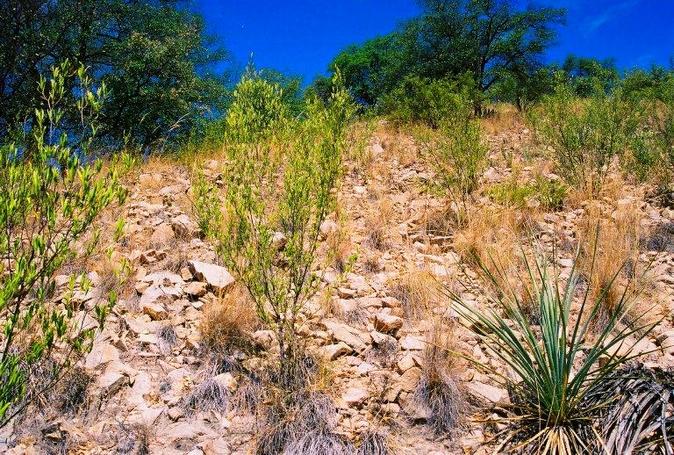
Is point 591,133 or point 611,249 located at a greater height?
point 591,133

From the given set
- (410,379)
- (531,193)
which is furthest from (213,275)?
(531,193)

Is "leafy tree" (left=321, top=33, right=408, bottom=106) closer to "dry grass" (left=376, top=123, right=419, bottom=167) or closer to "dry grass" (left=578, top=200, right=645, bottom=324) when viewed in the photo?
"dry grass" (left=376, top=123, right=419, bottom=167)

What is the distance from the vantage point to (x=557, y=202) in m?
5.86

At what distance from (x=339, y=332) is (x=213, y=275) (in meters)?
1.38

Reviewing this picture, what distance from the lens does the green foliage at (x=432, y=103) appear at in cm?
660

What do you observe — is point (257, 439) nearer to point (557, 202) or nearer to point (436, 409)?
point (436, 409)

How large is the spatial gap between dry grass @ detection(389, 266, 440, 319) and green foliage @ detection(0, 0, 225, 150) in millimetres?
6168

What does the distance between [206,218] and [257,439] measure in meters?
1.61

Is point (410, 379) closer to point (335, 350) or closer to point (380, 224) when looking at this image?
point (335, 350)

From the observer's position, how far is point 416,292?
13.2 feet

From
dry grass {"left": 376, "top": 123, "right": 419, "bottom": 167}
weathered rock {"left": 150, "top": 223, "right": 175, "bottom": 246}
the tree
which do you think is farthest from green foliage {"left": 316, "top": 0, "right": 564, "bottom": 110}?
weathered rock {"left": 150, "top": 223, "right": 175, "bottom": 246}

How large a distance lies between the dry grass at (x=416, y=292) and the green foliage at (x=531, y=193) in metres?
2.01

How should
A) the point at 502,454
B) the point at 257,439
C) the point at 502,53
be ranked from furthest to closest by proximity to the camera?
the point at 502,53
the point at 257,439
the point at 502,454

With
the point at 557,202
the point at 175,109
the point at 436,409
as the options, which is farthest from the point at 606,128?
the point at 175,109
